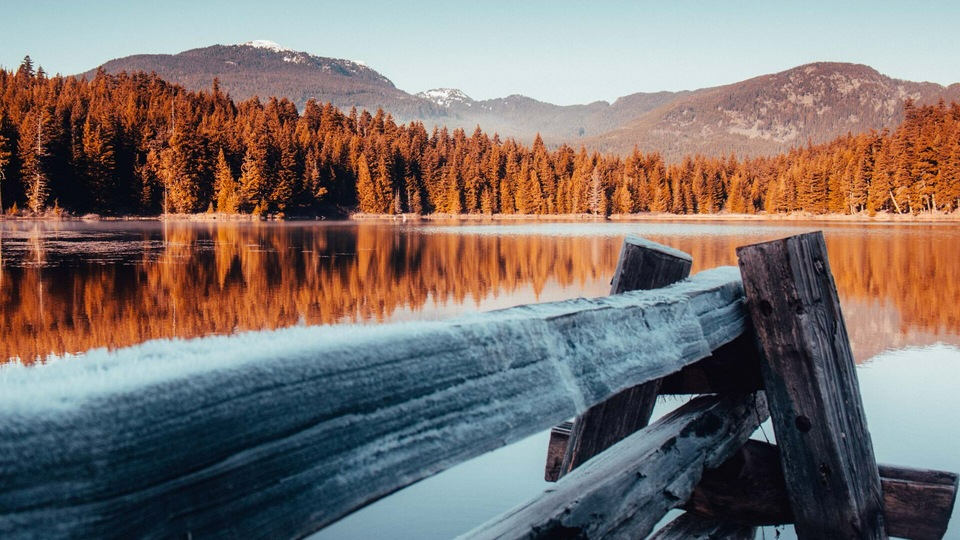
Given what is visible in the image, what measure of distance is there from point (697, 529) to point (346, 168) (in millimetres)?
88853

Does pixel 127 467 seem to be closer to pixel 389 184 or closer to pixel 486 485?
pixel 486 485

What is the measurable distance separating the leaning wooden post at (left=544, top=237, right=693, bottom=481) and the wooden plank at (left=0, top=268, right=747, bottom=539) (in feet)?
3.29

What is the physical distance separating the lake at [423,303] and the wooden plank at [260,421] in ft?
11.2

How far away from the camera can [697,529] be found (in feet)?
7.33

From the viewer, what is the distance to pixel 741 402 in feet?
7.43

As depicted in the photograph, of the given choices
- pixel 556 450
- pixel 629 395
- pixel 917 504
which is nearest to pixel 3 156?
pixel 556 450

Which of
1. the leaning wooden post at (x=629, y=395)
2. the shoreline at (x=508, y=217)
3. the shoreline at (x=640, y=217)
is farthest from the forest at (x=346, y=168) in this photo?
the leaning wooden post at (x=629, y=395)

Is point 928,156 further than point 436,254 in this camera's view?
Yes

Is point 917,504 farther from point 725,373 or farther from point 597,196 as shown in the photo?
point 597,196

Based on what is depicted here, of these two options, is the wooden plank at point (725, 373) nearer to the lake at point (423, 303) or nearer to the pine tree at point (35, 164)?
the lake at point (423, 303)

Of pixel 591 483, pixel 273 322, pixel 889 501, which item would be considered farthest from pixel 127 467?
pixel 273 322

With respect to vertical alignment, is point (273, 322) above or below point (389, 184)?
below

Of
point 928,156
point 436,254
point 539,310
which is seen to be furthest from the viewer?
point 928,156

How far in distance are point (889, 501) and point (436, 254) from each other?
77.0 ft
